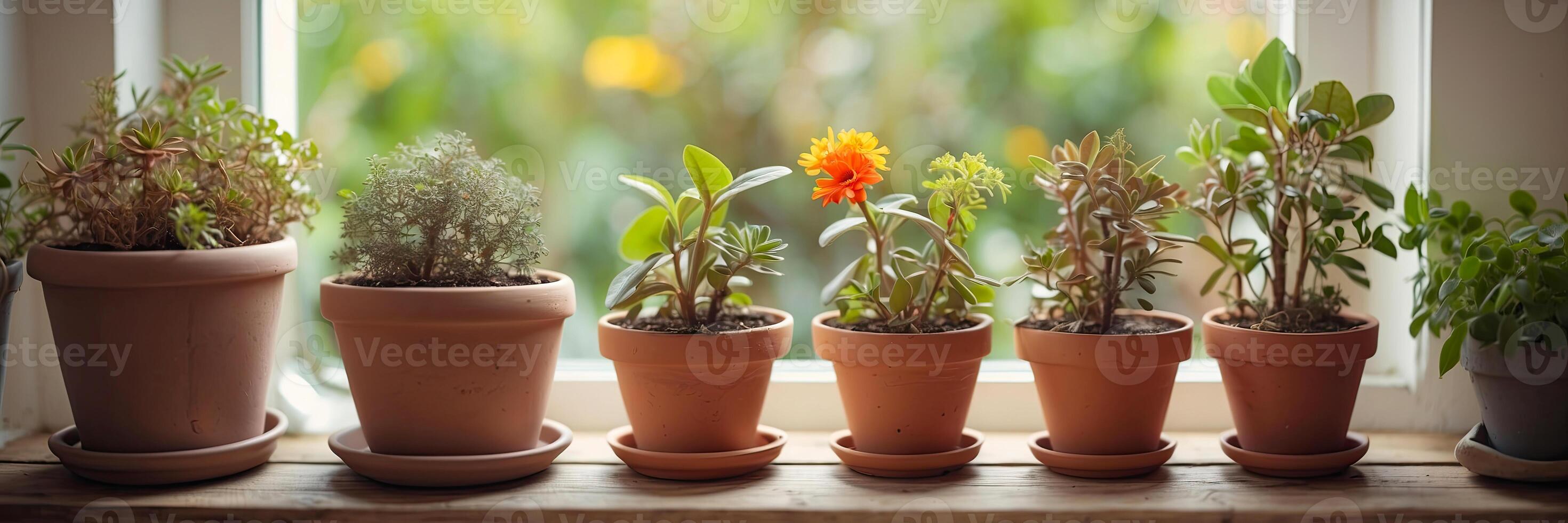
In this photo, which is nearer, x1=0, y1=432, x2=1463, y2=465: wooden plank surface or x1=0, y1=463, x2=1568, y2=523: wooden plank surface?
x1=0, y1=463, x2=1568, y2=523: wooden plank surface

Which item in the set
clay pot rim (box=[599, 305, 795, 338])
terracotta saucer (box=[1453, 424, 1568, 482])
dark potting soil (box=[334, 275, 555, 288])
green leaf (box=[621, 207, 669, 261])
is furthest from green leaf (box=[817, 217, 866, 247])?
terracotta saucer (box=[1453, 424, 1568, 482])

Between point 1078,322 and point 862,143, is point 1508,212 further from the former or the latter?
point 862,143

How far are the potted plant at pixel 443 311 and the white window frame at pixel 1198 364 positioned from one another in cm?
28

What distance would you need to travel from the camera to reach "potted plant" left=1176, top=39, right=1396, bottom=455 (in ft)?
3.74

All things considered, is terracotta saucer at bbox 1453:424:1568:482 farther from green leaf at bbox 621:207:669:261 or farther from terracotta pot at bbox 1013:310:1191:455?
green leaf at bbox 621:207:669:261

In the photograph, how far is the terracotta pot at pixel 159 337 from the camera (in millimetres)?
1057

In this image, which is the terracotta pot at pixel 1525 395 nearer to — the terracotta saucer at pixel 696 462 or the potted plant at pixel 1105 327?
the potted plant at pixel 1105 327

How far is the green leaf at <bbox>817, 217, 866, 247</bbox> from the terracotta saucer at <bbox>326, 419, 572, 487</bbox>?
40 cm

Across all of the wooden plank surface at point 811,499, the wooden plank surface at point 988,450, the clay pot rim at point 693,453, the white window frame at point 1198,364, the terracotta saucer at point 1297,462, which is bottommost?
the wooden plank surface at point 811,499

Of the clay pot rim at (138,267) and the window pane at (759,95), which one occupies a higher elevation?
the window pane at (759,95)

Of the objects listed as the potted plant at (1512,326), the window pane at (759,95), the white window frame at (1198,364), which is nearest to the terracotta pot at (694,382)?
the white window frame at (1198,364)

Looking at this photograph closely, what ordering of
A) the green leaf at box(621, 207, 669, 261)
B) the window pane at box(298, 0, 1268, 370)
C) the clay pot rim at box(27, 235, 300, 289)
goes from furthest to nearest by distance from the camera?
the window pane at box(298, 0, 1268, 370)
the green leaf at box(621, 207, 669, 261)
the clay pot rim at box(27, 235, 300, 289)

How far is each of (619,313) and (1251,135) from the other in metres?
0.82

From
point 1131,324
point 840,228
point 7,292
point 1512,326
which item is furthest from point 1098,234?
point 7,292
